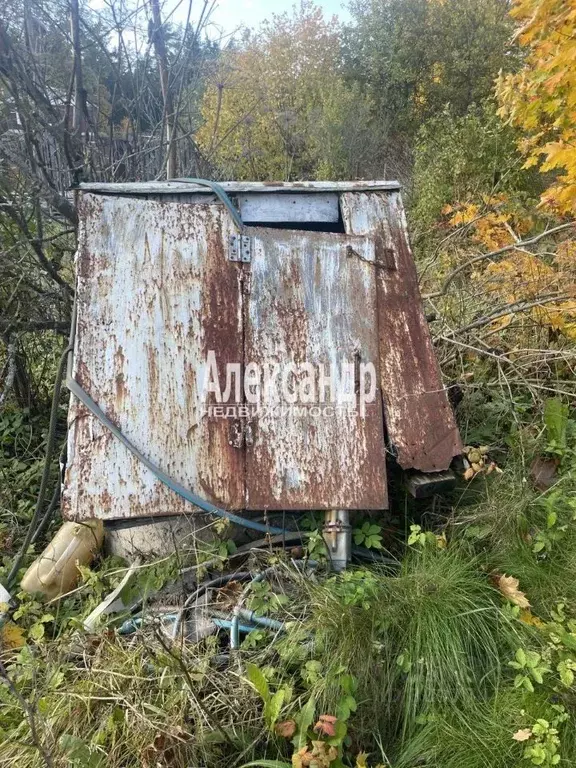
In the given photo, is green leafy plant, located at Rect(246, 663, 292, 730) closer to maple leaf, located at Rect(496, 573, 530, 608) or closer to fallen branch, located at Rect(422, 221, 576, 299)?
maple leaf, located at Rect(496, 573, 530, 608)

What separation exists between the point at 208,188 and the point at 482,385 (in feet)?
6.69

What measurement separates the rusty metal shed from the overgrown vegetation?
0.32 metres

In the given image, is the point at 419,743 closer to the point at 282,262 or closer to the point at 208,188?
the point at 282,262

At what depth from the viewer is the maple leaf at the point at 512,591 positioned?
6.70ft

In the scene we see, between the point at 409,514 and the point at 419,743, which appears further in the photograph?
the point at 409,514

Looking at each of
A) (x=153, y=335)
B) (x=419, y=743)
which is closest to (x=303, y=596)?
(x=419, y=743)

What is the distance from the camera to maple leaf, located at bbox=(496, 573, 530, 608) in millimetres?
2041

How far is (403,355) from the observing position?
2.34 metres

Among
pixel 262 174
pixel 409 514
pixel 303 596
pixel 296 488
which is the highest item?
pixel 262 174

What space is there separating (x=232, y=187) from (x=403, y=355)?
1.16 meters

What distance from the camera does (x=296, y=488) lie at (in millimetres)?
2158

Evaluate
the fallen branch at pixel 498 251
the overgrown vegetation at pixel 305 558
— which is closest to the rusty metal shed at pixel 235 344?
the overgrown vegetation at pixel 305 558

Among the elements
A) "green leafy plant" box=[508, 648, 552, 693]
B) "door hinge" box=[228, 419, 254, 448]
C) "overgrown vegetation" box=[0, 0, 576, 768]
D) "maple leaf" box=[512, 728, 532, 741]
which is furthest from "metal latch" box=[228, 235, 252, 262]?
"maple leaf" box=[512, 728, 532, 741]

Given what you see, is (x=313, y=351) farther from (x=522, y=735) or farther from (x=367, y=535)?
(x=522, y=735)
